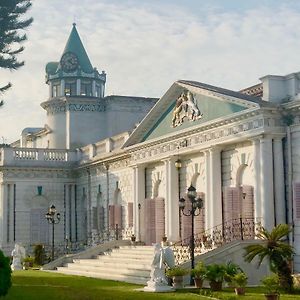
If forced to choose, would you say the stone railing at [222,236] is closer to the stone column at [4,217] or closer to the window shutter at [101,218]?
the window shutter at [101,218]

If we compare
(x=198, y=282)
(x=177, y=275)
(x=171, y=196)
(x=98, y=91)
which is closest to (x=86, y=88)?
(x=98, y=91)

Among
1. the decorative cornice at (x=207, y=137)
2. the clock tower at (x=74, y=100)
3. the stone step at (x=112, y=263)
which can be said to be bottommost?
the stone step at (x=112, y=263)

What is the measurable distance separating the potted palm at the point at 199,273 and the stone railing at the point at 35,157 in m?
22.1

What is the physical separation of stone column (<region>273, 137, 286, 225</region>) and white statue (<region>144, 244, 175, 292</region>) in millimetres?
4168

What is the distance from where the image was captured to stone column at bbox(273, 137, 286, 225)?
24719 mm

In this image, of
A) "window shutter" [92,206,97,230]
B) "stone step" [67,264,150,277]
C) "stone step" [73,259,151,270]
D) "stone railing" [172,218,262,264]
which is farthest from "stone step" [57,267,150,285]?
"window shutter" [92,206,97,230]

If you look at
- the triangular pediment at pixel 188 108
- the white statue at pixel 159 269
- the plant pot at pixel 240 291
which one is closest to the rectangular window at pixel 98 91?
the triangular pediment at pixel 188 108

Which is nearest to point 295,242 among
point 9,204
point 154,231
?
point 154,231

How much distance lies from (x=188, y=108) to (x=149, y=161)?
4.43 m

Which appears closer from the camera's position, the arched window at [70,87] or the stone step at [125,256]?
the stone step at [125,256]

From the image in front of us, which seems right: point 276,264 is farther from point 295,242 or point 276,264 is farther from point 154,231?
point 154,231

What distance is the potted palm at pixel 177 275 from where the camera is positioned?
22719mm

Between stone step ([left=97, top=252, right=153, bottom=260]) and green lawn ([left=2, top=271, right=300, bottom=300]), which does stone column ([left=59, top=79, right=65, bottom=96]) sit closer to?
stone step ([left=97, top=252, right=153, bottom=260])

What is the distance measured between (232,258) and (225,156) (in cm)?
489
